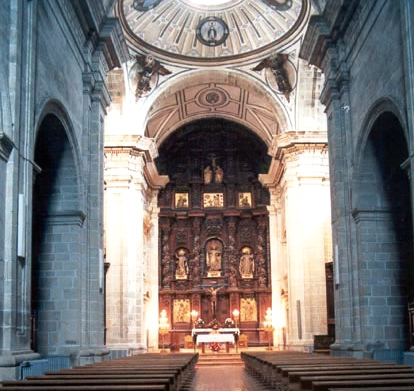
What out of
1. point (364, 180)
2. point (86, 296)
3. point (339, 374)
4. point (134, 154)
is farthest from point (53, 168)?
point (134, 154)

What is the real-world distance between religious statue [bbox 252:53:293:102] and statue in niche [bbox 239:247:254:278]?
8863 mm

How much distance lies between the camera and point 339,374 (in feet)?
23.9

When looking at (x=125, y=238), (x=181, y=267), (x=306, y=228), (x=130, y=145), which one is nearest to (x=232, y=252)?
(x=181, y=267)

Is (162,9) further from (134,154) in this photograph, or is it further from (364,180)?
(364,180)

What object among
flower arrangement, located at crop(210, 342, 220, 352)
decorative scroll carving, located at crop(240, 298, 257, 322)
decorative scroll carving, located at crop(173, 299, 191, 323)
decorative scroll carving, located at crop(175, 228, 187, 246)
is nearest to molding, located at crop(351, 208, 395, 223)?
flower arrangement, located at crop(210, 342, 220, 352)

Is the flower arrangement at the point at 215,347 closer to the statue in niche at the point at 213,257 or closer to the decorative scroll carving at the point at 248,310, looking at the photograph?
the decorative scroll carving at the point at 248,310

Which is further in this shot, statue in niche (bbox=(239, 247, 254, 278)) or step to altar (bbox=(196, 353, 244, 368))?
statue in niche (bbox=(239, 247, 254, 278))

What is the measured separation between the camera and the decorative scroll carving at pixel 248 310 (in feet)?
101

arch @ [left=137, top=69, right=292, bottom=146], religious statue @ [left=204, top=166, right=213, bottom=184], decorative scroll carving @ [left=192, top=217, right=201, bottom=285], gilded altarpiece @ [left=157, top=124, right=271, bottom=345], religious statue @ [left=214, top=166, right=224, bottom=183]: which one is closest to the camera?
arch @ [left=137, top=69, right=292, bottom=146]

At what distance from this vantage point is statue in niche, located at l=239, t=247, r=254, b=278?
31.3 metres

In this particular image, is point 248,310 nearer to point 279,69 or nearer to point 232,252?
point 232,252

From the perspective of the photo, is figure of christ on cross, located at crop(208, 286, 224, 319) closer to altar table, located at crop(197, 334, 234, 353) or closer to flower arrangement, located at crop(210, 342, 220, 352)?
flower arrangement, located at crop(210, 342, 220, 352)

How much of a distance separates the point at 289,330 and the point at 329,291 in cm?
254

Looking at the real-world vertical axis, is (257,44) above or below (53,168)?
above
